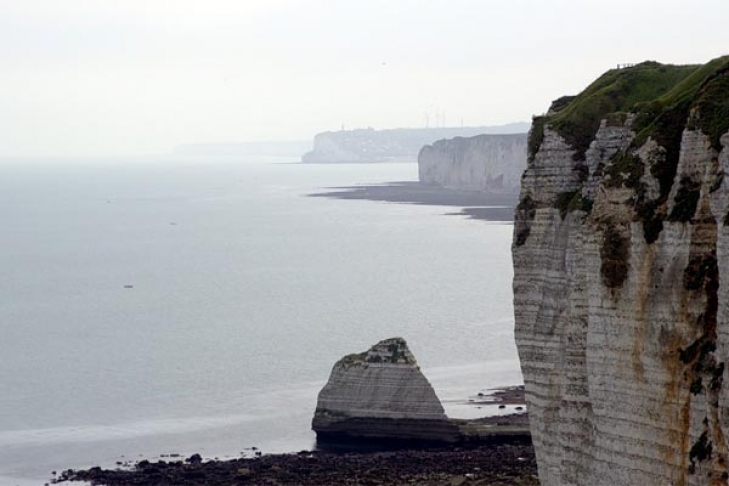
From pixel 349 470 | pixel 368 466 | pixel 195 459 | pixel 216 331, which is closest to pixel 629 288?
pixel 349 470

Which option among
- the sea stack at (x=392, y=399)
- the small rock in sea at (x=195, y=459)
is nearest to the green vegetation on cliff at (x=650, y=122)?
the sea stack at (x=392, y=399)

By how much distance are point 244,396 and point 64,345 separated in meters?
20.9

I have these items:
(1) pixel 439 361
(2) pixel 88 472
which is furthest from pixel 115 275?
(2) pixel 88 472

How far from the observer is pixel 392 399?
5694cm

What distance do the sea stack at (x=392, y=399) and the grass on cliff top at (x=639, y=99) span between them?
62.5ft

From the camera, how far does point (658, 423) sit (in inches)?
1123

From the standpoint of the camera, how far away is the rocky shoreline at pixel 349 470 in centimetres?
4953

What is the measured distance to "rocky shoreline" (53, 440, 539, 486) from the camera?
163 feet

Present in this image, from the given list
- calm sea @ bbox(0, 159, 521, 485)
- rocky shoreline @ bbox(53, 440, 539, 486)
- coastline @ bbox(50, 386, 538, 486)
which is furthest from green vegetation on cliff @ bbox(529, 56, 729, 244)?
calm sea @ bbox(0, 159, 521, 485)

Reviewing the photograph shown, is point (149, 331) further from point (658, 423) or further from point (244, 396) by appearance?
point (658, 423)

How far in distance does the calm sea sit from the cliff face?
85.5 ft

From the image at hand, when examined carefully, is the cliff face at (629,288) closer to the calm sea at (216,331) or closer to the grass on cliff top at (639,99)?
the grass on cliff top at (639,99)

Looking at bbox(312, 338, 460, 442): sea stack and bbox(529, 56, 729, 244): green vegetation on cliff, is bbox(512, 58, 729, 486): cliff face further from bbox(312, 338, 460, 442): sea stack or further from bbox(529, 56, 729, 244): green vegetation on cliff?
bbox(312, 338, 460, 442): sea stack

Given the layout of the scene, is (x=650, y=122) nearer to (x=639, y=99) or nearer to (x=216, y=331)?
(x=639, y=99)
